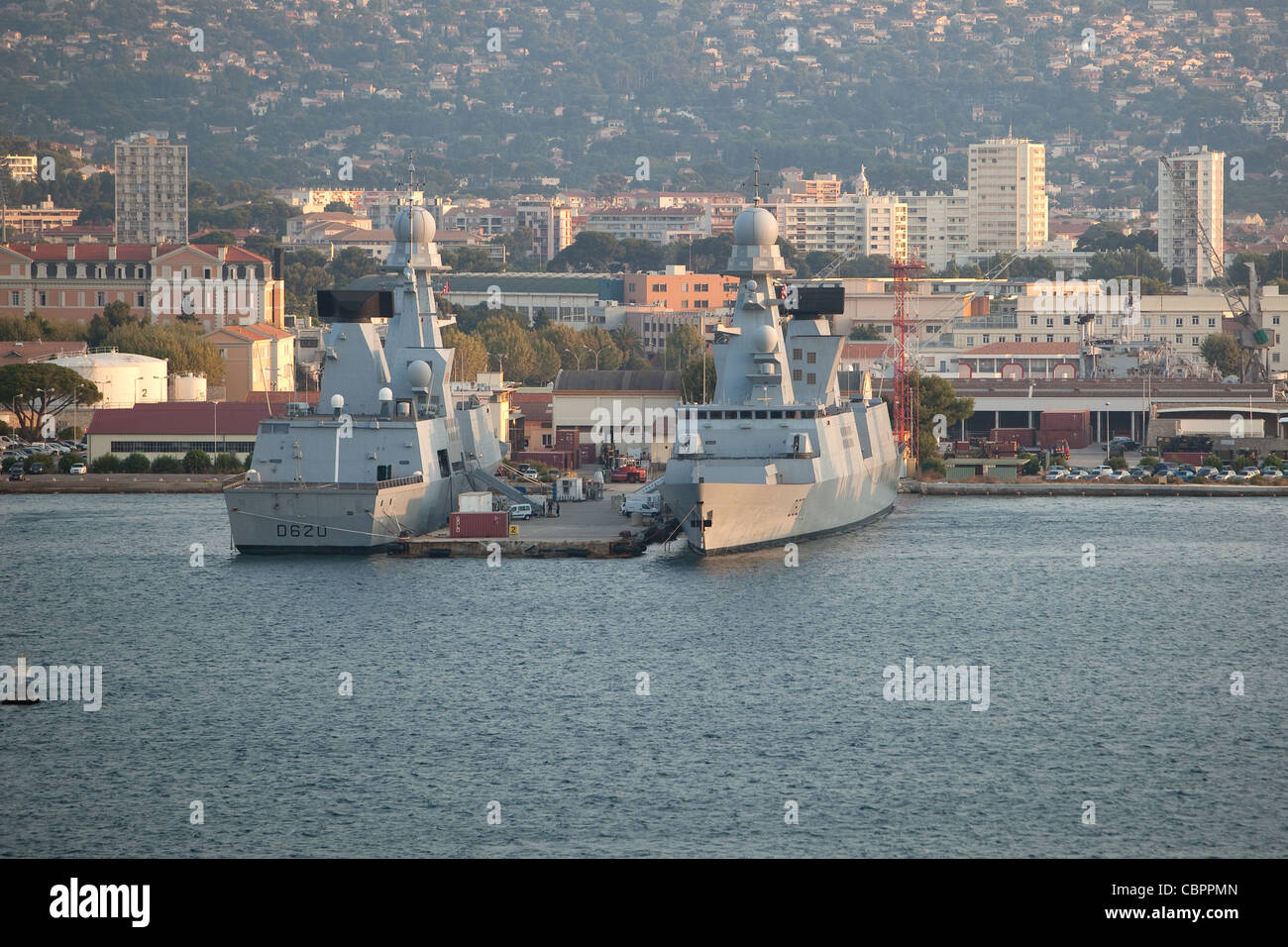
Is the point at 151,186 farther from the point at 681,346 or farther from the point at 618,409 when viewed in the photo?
the point at 618,409

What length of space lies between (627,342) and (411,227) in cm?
6647

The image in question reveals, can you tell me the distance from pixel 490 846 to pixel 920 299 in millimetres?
97381

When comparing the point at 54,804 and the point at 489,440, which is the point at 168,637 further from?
the point at 489,440

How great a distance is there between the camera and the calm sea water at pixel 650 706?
2558 centimetres

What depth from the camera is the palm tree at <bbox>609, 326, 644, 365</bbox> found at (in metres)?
118

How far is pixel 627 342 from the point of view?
393 feet

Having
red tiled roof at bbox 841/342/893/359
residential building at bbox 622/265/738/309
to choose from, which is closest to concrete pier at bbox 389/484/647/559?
red tiled roof at bbox 841/342/893/359

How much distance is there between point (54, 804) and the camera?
2658 centimetres

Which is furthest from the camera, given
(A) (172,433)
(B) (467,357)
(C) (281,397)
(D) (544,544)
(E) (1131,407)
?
(B) (467,357)

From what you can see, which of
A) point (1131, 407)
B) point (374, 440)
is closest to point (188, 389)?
point (374, 440)

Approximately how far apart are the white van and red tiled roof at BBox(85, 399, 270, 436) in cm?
1864

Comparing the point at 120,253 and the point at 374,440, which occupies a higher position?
the point at 120,253

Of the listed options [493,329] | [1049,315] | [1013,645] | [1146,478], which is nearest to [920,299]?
[1049,315]

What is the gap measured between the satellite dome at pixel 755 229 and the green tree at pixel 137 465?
24.1 meters
